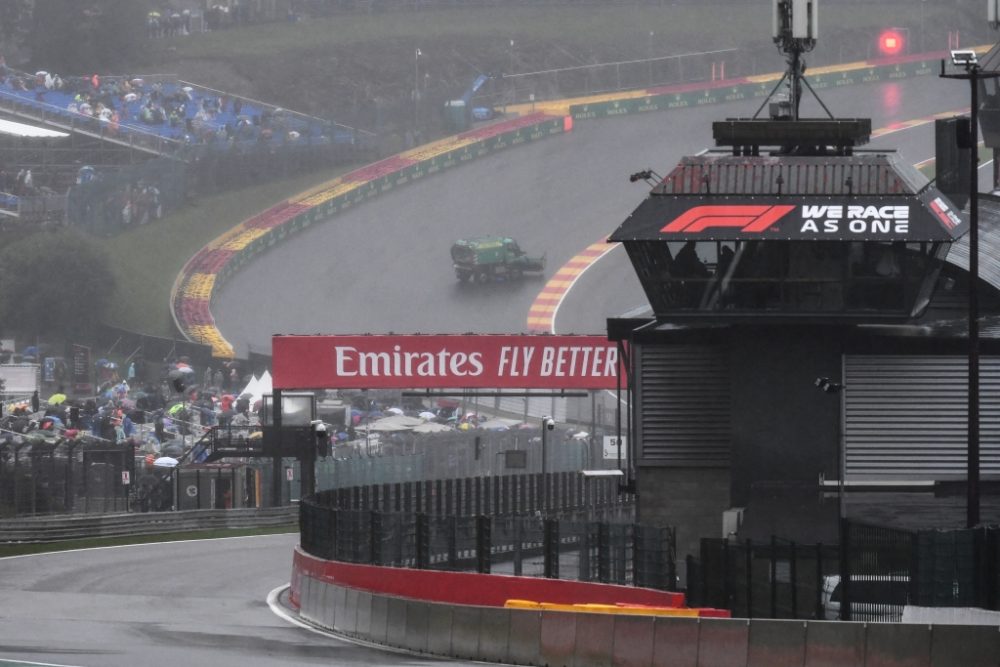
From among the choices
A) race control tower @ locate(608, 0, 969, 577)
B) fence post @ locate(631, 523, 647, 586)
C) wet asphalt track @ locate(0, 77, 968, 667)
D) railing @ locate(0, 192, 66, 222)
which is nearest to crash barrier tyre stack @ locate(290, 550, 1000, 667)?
fence post @ locate(631, 523, 647, 586)

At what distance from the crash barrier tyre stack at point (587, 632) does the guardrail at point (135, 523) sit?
56.1 feet

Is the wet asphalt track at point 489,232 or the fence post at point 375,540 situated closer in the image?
the fence post at point 375,540

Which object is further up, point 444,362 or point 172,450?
point 444,362

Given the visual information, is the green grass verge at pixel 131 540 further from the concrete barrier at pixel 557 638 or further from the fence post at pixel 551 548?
the concrete barrier at pixel 557 638

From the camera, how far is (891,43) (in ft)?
455

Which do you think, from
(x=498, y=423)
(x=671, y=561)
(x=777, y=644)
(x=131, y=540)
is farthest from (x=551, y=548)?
(x=498, y=423)

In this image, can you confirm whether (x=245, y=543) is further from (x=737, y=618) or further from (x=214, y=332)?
(x=214, y=332)

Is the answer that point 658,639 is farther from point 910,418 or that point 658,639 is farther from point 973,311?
point 910,418

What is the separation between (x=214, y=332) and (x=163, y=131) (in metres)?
14.9

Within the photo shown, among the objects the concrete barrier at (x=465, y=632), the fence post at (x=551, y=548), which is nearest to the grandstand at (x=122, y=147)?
the fence post at (x=551, y=548)

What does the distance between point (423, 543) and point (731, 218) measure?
27.6 feet

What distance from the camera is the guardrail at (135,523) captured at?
49.2 m

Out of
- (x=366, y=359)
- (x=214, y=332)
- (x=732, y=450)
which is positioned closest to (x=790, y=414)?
(x=732, y=450)

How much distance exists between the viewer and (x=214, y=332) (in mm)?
100625
